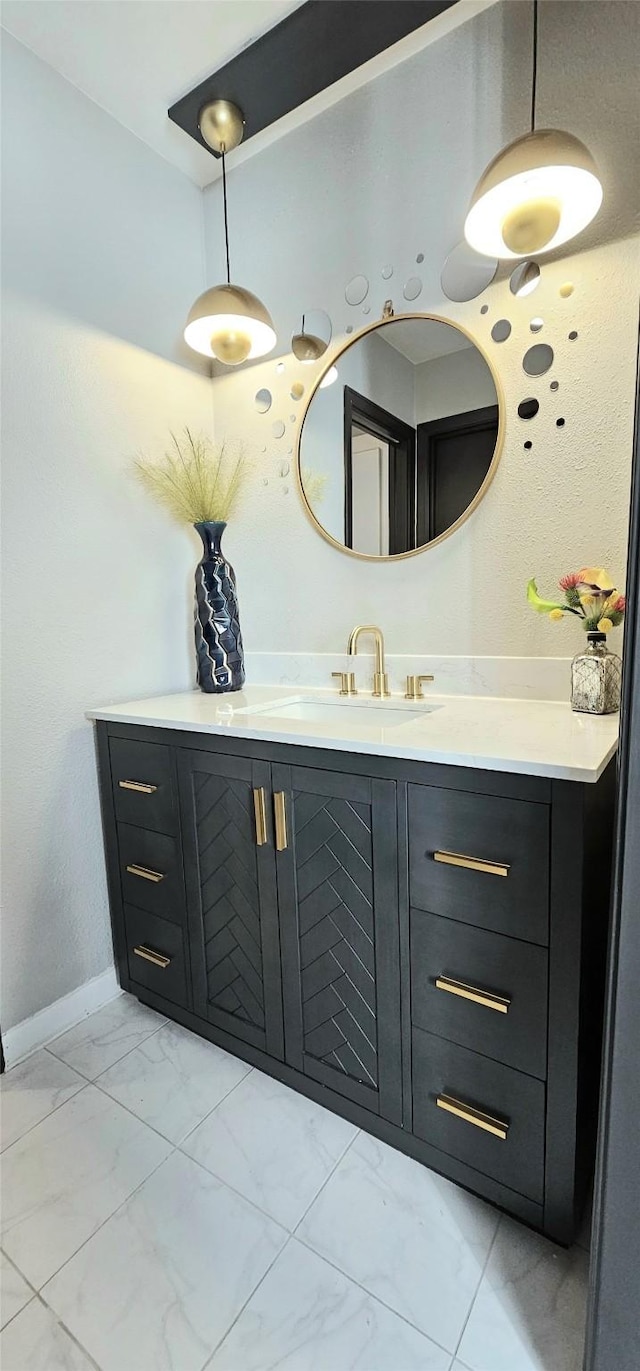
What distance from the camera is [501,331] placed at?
1.45m

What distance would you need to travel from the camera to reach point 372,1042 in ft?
3.90

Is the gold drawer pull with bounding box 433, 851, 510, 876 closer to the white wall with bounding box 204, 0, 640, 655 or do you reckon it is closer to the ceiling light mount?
the white wall with bounding box 204, 0, 640, 655

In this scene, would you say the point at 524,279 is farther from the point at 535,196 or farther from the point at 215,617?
the point at 215,617

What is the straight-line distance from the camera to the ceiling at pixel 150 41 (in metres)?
1.41

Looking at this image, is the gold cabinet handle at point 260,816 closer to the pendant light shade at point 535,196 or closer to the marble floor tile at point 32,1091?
the marble floor tile at point 32,1091

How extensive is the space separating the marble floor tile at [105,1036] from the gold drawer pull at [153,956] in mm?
189

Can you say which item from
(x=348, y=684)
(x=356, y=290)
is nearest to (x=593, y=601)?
(x=348, y=684)

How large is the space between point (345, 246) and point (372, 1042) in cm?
216

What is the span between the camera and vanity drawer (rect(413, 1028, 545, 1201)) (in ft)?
3.25

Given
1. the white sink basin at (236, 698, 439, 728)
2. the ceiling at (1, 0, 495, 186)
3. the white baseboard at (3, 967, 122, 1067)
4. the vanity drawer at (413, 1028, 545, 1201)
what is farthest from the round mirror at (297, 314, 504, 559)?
the white baseboard at (3, 967, 122, 1067)

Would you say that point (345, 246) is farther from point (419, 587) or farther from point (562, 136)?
point (419, 587)

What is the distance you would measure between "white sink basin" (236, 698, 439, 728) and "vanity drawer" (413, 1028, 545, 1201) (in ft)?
2.54

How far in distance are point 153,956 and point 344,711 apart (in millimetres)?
904

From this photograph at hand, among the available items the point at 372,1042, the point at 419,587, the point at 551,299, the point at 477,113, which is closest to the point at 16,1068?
the point at 372,1042
